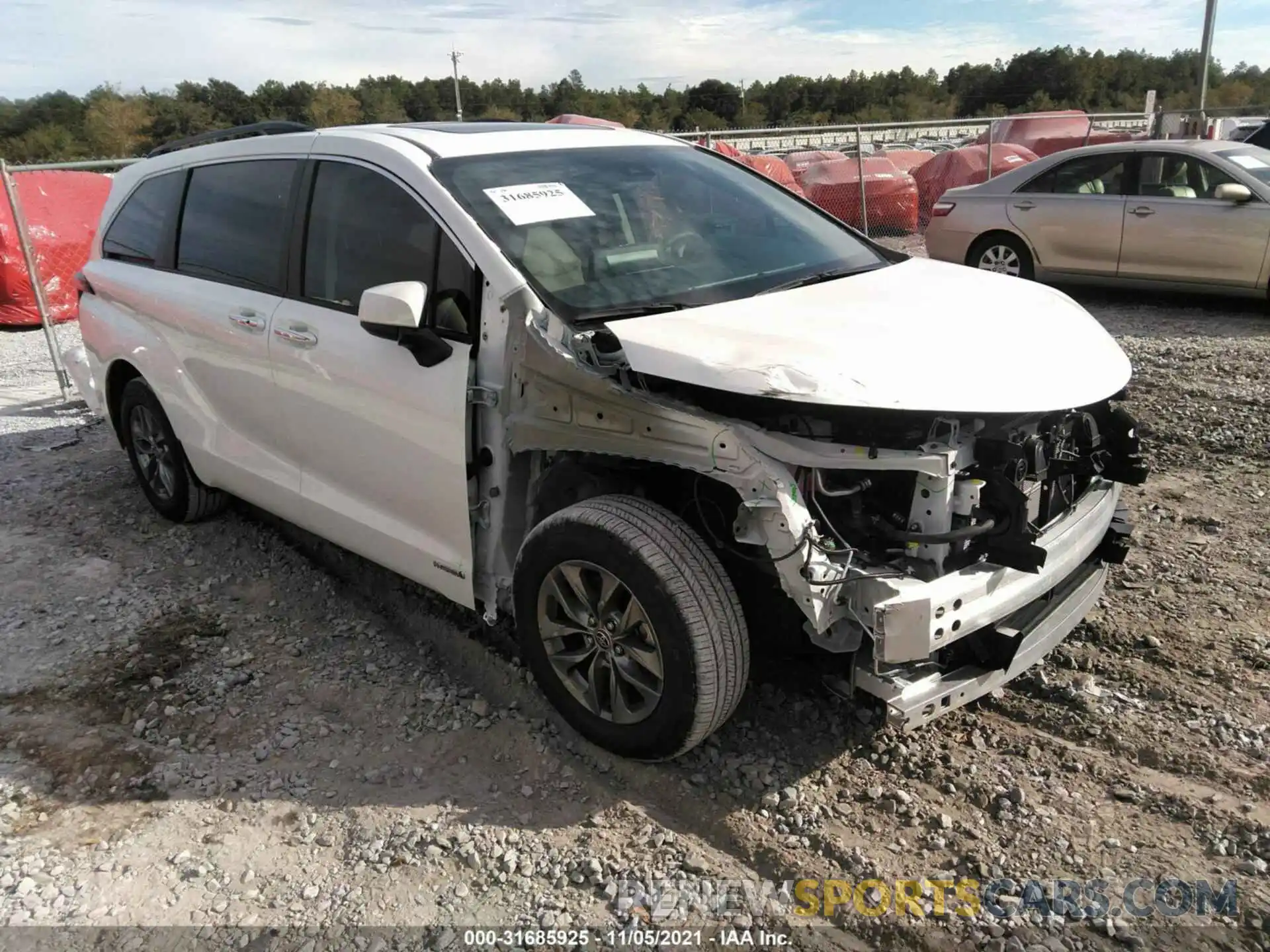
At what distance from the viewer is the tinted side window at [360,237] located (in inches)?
133

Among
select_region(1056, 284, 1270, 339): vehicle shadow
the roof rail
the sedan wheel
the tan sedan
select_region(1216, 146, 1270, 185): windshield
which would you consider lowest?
select_region(1056, 284, 1270, 339): vehicle shadow

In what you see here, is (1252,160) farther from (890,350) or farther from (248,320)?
(248,320)

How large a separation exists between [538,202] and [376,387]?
2.84 ft

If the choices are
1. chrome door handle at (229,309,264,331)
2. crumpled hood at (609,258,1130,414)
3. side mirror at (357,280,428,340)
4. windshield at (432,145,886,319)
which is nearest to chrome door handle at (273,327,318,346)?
chrome door handle at (229,309,264,331)

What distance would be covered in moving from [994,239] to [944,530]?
27.3 feet

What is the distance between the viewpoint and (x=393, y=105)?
191 feet

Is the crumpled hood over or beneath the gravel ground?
over

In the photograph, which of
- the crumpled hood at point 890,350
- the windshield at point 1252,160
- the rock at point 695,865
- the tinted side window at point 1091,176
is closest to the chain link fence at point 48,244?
the tinted side window at point 1091,176

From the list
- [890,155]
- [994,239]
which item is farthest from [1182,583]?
[890,155]

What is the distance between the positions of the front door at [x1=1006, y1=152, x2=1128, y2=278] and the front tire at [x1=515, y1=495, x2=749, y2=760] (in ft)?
26.9

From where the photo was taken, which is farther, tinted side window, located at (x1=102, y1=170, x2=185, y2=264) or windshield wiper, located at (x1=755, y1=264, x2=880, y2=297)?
tinted side window, located at (x1=102, y1=170, x2=185, y2=264)

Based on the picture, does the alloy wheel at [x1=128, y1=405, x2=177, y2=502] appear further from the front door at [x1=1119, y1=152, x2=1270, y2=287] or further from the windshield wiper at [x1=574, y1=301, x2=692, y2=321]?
the front door at [x1=1119, y1=152, x2=1270, y2=287]

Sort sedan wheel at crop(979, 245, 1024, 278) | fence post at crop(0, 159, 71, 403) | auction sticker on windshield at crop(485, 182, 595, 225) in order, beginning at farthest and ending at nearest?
sedan wheel at crop(979, 245, 1024, 278), fence post at crop(0, 159, 71, 403), auction sticker on windshield at crop(485, 182, 595, 225)

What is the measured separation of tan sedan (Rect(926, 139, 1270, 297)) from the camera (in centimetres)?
870
